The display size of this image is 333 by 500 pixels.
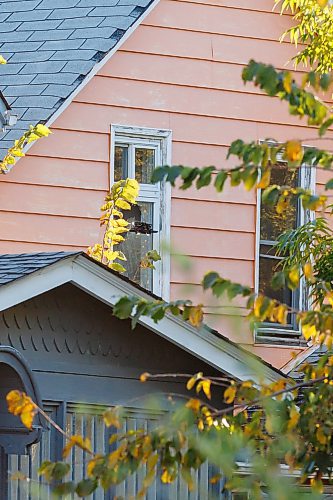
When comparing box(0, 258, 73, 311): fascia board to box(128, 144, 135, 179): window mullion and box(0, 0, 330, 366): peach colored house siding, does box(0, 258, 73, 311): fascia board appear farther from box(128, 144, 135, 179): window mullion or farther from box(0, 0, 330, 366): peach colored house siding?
box(128, 144, 135, 179): window mullion

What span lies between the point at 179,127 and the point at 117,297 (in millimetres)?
3907

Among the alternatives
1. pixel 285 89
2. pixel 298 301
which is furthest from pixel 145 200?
pixel 285 89

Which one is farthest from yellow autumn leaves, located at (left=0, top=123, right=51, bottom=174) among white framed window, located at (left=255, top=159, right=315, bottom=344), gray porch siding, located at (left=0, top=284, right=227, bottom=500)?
white framed window, located at (left=255, top=159, right=315, bottom=344)

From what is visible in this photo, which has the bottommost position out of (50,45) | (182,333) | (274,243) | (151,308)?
(151,308)

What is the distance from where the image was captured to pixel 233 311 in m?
3.64

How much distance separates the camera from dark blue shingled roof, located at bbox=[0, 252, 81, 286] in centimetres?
695

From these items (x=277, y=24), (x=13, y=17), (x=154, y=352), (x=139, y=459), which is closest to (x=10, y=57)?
(x=13, y=17)

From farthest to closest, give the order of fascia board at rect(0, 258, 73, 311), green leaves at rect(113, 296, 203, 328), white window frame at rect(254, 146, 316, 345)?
white window frame at rect(254, 146, 316, 345) < fascia board at rect(0, 258, 73, 311) < green leaves at rect(113, 296, 203, 328)

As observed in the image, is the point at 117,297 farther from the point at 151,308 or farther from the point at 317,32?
the point at 317,32

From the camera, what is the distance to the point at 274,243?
11.2 m

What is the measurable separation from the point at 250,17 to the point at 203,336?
4.49 m

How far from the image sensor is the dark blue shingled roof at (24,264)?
695 centimetres

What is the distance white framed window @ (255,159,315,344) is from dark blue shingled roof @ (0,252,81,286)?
399 cm

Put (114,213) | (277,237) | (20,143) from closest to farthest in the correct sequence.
Answer: 1. (20,143)
2. (114,213)
3. (277,237)
